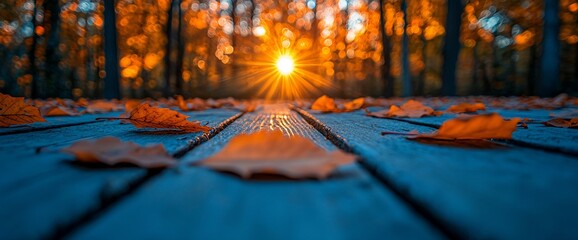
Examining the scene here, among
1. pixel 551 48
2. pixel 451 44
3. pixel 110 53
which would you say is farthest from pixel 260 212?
pixel 451 44

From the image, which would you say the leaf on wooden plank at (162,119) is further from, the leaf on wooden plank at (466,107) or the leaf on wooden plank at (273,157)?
the leaf on wooden plank at (466,107)

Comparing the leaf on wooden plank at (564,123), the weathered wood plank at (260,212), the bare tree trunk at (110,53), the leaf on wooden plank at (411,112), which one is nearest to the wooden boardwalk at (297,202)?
the weathered wood plank at (260,212)

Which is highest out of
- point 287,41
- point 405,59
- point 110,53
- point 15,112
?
point 287,41

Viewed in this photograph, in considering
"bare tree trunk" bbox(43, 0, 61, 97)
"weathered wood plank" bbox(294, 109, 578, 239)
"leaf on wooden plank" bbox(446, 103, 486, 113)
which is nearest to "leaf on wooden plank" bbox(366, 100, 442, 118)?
"leaf on wooden plank" bbox(446, 103, 486, 113)

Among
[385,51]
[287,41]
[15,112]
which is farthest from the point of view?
[287,41]

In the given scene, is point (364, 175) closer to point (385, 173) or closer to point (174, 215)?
point (385, 173)

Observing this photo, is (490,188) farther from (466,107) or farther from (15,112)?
(466,107)
